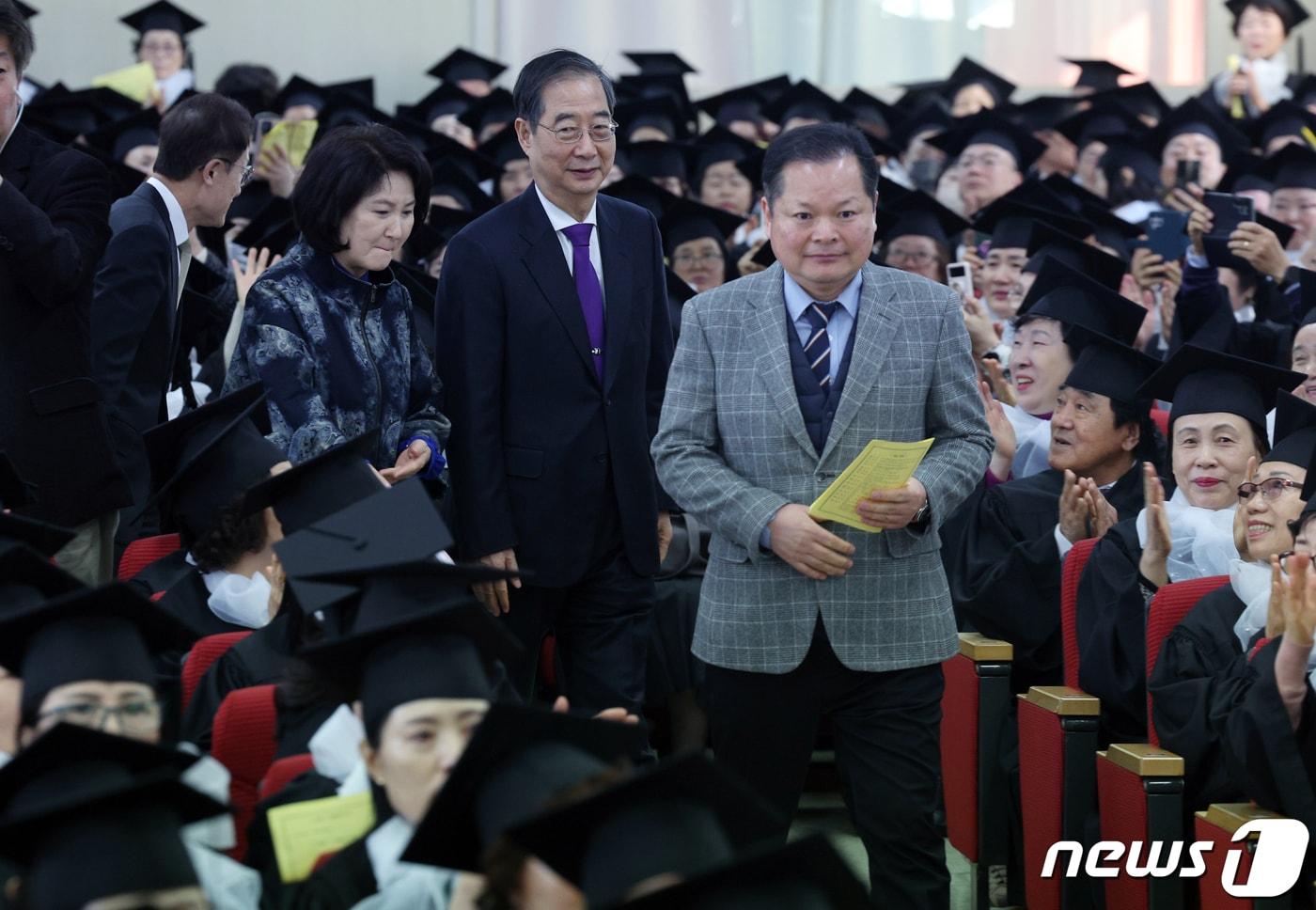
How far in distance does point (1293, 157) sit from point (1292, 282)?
149 centimetres

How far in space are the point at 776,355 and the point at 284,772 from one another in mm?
1241

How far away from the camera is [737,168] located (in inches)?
359

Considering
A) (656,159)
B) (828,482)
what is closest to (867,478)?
(828,482)

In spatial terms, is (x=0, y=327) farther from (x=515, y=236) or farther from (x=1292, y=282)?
(x=1292, y=282)

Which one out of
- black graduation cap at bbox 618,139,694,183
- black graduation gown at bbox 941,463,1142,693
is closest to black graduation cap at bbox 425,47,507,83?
black graduation cap at bbox 618,139,694,183

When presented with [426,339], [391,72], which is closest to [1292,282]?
[426,339]

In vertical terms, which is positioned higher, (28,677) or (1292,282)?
(1292,282)

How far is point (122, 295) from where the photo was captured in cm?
443

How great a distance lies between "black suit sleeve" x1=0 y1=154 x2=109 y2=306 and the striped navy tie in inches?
64.7

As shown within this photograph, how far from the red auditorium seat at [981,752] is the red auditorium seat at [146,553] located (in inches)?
75.0

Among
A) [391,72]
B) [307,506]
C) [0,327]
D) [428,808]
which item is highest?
[391,72]

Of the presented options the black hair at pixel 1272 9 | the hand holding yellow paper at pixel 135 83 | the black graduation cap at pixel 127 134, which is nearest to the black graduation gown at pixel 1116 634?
the black graduation cap at pixel 127 134

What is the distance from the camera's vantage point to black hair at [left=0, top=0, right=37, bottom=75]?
380 cm

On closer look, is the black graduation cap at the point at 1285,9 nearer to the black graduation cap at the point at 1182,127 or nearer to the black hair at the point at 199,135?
the black graduation cap at the point at 1182,127
